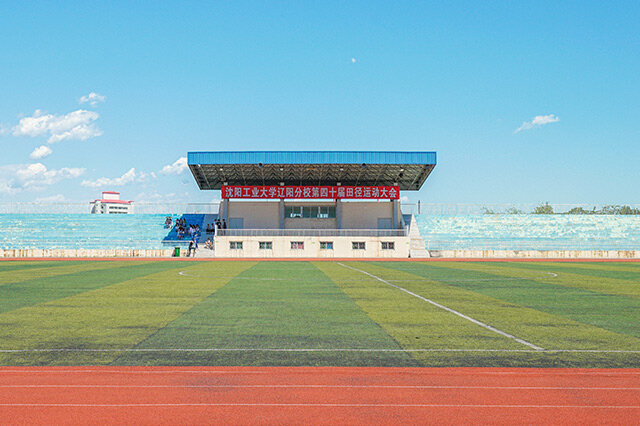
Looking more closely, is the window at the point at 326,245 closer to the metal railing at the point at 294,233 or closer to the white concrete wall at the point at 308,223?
the metal railing at the point at 294,233

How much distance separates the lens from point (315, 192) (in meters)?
57.3

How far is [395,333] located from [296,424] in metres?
4.96

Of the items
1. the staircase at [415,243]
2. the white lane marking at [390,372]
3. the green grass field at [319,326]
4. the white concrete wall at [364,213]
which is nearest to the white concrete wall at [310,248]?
the staircase at [415,243]

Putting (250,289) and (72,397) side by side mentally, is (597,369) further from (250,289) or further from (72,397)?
(250,289)

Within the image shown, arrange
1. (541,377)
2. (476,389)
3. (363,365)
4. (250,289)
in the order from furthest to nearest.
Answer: (250,289) → (363,365) → (541,377) → (476,389)

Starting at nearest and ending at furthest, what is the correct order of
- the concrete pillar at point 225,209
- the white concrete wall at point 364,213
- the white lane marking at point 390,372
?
1. the white lane marking at point 390,372
2. the concrete pillar at point 225,209
3. the white concrete wall at point 364,213

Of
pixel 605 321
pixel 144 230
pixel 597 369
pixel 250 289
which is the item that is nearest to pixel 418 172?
pixel 144 230

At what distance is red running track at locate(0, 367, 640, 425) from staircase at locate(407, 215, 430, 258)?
145 feet

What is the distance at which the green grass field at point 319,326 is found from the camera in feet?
25.7

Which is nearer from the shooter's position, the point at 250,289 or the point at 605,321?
the point at 605,321

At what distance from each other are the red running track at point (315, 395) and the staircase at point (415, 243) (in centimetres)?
4411

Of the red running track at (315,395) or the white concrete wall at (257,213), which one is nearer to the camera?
the red running track at (315,395)

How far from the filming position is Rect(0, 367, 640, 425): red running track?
5.36 meters

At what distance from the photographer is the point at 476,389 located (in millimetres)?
6254
